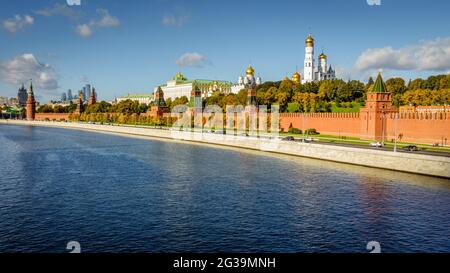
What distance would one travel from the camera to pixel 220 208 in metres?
17.1

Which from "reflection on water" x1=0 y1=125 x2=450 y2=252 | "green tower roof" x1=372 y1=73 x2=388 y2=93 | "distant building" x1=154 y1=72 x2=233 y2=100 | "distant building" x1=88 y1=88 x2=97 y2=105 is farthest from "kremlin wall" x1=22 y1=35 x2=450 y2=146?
"distant building" x1=88 y1=88 x2=97 y2=105

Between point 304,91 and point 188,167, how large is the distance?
49244 millimetres

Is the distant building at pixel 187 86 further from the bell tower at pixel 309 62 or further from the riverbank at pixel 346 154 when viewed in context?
the riverbank at pixel 346 154

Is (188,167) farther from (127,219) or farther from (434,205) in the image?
(434,205)

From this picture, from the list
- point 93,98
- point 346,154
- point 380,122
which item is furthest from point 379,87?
point 93,98

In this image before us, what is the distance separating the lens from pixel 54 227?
14.3m

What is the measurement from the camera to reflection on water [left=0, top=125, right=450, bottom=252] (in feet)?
42.8

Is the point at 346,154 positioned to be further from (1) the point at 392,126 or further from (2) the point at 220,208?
(2) the point at 220,208

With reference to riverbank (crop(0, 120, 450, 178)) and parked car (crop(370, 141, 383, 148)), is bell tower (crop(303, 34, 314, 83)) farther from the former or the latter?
parked car (crop(370, 141, 383, 148))

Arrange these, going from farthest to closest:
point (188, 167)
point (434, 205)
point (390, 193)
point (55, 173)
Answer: point (188, 167) < point (55, 173) < point (390, 193) < point (434, 205)

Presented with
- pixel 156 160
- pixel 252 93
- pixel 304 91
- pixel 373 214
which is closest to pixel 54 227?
pixel 373 214

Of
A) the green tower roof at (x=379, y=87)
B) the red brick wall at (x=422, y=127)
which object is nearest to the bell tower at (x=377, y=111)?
the green tower roof at (x=379, y=87)
